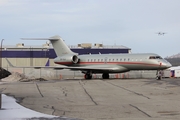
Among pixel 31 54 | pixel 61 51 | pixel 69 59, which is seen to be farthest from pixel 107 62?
pixel 31 54

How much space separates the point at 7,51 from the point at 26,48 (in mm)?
4244

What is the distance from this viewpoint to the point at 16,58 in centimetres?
8144

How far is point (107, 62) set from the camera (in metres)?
43.1

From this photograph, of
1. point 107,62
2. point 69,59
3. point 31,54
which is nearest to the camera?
point 107,62

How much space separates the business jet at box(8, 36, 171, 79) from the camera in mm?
39656

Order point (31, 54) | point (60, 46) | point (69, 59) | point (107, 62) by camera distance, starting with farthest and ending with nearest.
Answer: point (31, 54) < point (60, 46) < point (69, 59) < point (107, 62)

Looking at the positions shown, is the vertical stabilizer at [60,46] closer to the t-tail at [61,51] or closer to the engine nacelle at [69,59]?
the t-tail at [61,51]

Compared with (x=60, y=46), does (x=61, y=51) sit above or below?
below

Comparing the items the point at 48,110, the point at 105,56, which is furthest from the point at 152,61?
the point at 48,110

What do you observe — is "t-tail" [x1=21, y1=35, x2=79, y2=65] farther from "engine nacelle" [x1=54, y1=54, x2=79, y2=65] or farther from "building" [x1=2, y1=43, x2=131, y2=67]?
"building" [x1=2, y1=43, x2=131, y2=67]

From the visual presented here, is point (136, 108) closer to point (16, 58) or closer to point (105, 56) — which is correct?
point (105, 56)

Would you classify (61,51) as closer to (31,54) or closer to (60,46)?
(60,46)

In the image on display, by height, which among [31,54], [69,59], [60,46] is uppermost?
[60,46]

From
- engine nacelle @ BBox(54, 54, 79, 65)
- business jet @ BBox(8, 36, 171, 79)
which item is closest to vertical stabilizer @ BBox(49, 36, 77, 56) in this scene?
business jet @ BBox(8, 36, 171, 79)
